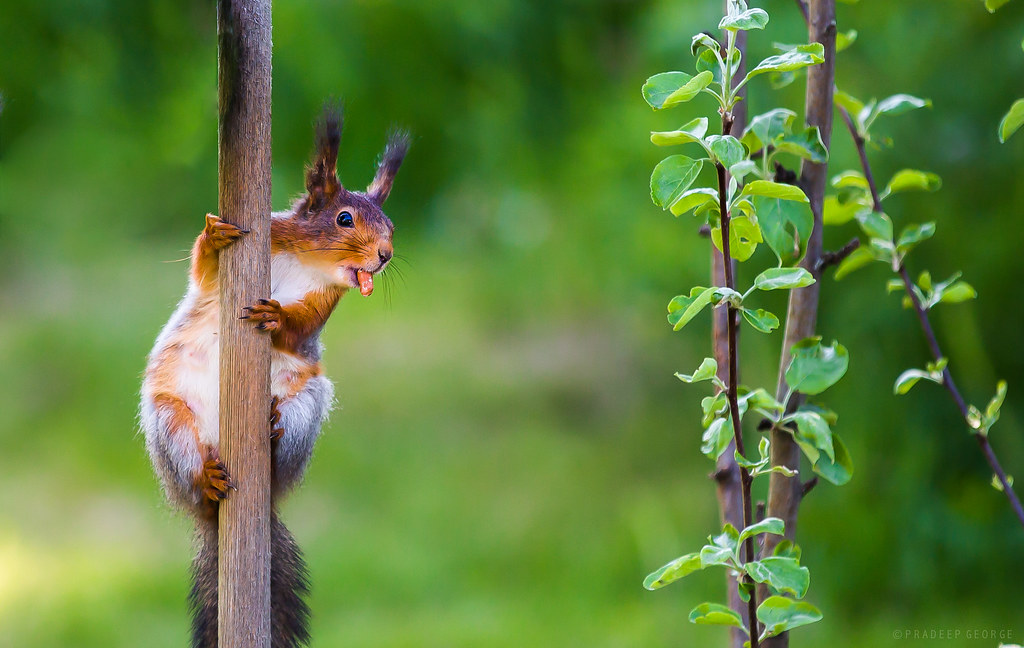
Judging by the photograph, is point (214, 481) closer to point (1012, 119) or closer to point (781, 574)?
point (781, 574)

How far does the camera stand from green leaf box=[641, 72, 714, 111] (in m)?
0.58

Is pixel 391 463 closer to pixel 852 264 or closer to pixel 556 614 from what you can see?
pixel 556 614

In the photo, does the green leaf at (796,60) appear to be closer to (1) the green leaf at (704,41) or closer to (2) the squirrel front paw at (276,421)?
(1) the green leaf at (704,41)

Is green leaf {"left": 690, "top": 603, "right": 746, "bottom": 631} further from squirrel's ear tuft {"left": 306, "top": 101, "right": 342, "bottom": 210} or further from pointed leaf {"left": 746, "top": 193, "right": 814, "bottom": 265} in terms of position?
squirrel's ear tuft {"left": 306, "top": 101, "right": 342, "bottom": 210}

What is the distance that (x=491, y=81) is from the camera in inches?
85.6

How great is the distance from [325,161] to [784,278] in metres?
0.37

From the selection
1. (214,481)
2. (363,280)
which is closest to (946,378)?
(363,280)

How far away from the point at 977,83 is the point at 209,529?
5.35 feet

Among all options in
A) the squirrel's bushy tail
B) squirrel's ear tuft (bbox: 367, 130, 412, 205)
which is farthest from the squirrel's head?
the squirrel's bushy tail

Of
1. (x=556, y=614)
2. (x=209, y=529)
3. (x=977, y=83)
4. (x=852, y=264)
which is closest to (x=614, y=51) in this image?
(x=977, y=83)

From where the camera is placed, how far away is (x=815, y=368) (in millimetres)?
729

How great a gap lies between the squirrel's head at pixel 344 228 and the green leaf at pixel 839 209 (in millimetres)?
391

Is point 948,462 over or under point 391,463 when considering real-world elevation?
under

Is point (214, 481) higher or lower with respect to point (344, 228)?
lower
